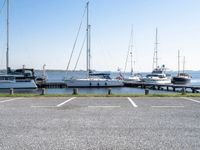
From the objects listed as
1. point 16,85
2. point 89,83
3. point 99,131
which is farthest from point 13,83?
point 99,131

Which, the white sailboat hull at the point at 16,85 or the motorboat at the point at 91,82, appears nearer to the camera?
the white sailboat hull at the point at 16,85

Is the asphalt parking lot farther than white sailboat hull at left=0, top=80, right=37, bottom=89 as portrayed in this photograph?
No

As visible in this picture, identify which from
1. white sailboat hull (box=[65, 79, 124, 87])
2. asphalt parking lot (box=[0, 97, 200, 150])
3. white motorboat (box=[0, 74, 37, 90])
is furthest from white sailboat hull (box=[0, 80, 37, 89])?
asphalt parking lot (box=[0, 97, 200, 150])

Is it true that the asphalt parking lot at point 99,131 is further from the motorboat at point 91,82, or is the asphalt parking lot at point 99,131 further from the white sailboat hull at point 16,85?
the motorboat at point 91,82

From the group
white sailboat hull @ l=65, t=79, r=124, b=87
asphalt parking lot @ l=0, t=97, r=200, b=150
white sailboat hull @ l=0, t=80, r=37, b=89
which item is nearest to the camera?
asphalt parking lot @ l=0, t=97, r=200, b=150

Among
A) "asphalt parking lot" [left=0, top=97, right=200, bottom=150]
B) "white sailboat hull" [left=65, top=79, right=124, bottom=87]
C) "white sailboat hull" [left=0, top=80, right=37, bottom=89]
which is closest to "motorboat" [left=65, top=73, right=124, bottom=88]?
"white sailboat hull" [left=65, top=79, right=124, bottom=87]

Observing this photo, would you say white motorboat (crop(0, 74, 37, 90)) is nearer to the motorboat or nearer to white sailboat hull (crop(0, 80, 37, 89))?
white sailboat hull (crop(0, 80, 37, 89))

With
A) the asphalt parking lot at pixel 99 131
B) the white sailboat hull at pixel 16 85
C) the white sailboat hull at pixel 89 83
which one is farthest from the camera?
the white sailboat hull at pixel 89 83

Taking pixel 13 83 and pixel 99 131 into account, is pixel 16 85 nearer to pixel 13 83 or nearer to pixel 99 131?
pixel 13 83

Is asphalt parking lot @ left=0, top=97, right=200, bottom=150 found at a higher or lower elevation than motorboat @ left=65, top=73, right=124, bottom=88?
higher

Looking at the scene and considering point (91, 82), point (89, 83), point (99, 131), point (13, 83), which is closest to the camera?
point (99, 131)

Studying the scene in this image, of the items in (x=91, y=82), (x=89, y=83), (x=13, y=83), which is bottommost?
(x=89, y=83)

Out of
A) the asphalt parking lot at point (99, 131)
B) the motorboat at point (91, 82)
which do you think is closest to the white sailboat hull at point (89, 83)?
the motorboat at point (91, 82)

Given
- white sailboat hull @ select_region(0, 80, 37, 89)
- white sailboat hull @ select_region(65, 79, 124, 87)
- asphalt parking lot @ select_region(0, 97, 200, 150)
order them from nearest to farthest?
1. asphalt parking lot @ select_region(0, 97, 200, 150)
2. white sailboat hull @ select_region(0, 80, 37, 89)
3. white sailboat hull @ select_region(65, 79, 124, 87)
